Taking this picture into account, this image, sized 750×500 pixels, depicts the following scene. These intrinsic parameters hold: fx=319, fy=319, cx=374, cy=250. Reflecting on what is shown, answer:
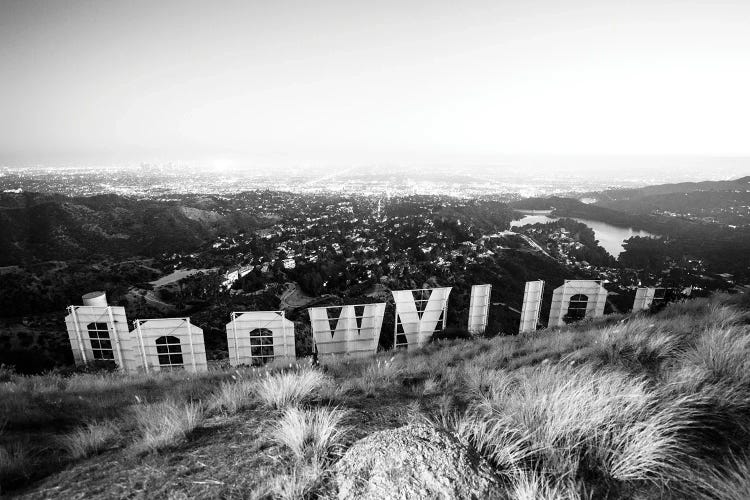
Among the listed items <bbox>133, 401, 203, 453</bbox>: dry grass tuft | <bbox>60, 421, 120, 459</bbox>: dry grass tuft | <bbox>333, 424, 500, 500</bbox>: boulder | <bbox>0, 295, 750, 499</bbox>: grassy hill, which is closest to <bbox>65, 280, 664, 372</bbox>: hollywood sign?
<bbox>0, 295, 750, 499</bbox>: grassy hill

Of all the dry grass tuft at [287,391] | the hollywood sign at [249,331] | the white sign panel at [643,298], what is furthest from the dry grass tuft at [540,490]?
A: the white sign panel at [643,298]

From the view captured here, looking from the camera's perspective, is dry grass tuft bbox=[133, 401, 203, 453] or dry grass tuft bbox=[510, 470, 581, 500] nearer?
dry grass tuft bbox=[510, 470, 581, 500]

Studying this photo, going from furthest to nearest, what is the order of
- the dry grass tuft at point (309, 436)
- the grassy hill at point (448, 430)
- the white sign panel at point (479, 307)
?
the white sign panel at point (479, 307) → the dry grass tuft at point (309, 436) → the grassy hill at point (448, 430)

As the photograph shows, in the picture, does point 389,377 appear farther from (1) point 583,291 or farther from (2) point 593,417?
(1) point 583,291

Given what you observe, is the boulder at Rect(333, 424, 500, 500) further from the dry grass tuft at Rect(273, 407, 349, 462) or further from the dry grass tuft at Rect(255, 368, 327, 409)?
the dry grass tuft at Rect(255, 368, 327, 409)

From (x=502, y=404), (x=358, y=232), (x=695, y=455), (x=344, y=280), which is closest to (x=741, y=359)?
(x=695, y=455)

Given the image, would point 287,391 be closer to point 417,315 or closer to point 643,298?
point 417,315

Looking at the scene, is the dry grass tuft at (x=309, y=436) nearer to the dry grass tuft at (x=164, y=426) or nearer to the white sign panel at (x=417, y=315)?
the dry grass tuft at (x=164, y=426)
